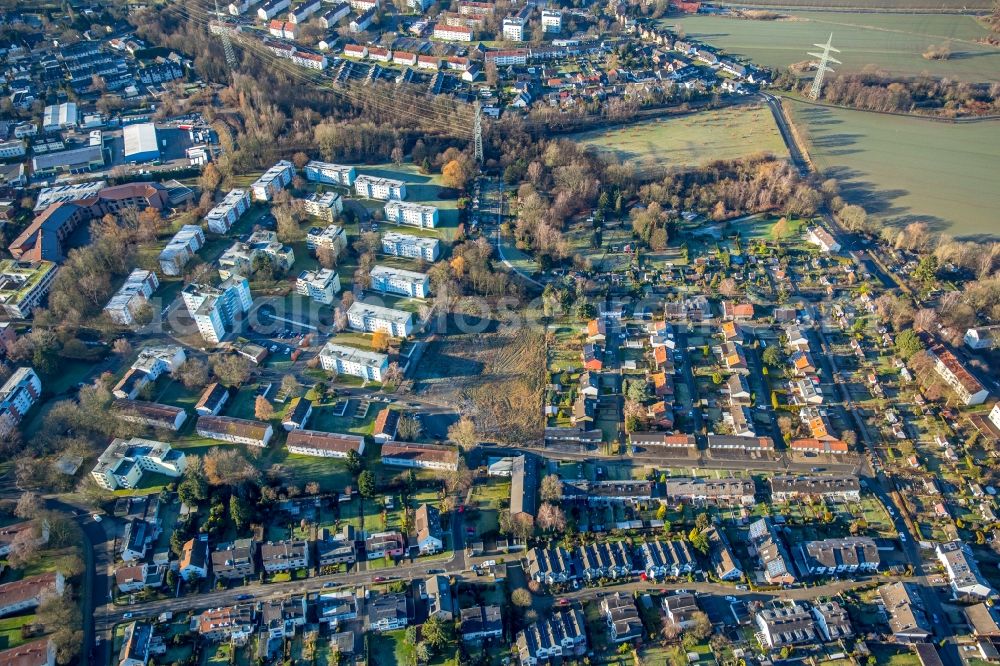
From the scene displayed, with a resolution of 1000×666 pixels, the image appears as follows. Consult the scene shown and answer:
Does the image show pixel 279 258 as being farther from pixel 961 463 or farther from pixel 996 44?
pixel 996 44

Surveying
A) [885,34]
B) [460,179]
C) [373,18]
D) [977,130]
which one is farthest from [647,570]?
[885,34]

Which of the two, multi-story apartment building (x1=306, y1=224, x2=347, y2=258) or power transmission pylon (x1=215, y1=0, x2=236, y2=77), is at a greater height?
power transmission pylon (x1=215, y1=0, x2=236, y2=77)

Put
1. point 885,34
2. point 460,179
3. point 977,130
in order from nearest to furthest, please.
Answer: point 460,179, point 977,130, point 885,34

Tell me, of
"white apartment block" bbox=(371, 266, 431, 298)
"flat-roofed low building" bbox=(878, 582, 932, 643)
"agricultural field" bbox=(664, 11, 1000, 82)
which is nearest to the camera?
"flat-roofed low building" bbox=(878, 582, 932, 643)

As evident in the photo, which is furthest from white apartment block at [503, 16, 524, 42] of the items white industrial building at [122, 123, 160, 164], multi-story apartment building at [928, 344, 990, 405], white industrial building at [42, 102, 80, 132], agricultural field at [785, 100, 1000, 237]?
multi-story apartment building at [928, 344, 990, 405]

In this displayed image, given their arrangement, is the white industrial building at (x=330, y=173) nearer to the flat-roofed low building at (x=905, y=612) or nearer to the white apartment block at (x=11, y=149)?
the white apartment block at (x=11, y=149)

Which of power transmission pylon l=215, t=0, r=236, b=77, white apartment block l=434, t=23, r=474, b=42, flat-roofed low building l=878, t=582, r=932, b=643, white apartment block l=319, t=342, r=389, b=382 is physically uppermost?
white apartment block l=434, t=23, r=474, b=42

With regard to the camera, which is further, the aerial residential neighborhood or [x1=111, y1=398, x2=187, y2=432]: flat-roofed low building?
[x1=111, y1=398, x2=187, y2=432]: flat-roofed low building

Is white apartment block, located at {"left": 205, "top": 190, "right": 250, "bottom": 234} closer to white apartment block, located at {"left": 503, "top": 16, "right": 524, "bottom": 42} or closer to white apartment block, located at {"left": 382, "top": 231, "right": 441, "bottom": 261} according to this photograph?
white apartment block, located at {"left": 382, "top": 231, "right": 441, "bottom": 261}

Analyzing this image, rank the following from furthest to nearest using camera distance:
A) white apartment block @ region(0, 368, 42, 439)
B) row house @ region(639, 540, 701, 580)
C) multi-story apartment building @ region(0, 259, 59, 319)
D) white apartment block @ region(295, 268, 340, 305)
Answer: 1. white apartment block @ region(295, 268, 340, 305)
2. multi-story apartment building @ region(0, 259, 59, 319)
3. white apartment block @ region(0, 368, 42, 439)
4. row house @ region(639, 540, 701, 580)
